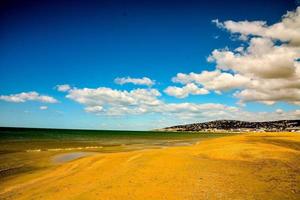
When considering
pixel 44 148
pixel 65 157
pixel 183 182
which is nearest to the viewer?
pixel 183 182

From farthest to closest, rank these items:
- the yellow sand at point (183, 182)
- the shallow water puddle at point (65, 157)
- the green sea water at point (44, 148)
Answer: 1. the shallow water puddle at point (65, 157)
2. the green sea water at point (44, 148)
3. the yellow sand at point (183, 182)

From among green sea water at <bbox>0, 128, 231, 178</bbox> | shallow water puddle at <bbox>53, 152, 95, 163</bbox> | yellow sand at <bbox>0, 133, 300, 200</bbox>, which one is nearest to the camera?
yellow sand at <bbox>0, 133, 300, 200</bbox>

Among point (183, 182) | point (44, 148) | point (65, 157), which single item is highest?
point (183, 182)

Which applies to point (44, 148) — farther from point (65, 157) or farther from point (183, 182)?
point (183, 182)

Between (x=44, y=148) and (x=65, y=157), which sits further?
(x=44, y=148)

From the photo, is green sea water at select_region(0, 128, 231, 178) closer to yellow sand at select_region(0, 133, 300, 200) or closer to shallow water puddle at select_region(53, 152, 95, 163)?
shallow water puddle at select_region(53, 152, 95, 163)

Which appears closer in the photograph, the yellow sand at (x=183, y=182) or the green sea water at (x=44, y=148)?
the yellow sand at (x=183, y=182)

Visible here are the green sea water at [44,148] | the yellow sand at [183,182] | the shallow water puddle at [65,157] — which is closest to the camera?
the yellow sand at [183,182]

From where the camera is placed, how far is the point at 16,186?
47.6 ft

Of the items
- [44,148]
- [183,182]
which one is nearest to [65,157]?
[44,148]

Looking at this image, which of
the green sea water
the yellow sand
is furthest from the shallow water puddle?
the yellow sand

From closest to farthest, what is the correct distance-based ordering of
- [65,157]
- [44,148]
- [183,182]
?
[183,182] → [65,157] → [44,148]

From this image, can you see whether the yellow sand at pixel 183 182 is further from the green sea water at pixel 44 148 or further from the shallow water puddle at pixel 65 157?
the shallow water puddle at pixel 65 157

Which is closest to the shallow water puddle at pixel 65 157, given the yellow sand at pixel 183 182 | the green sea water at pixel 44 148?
the green sea water at pixel 44 148
